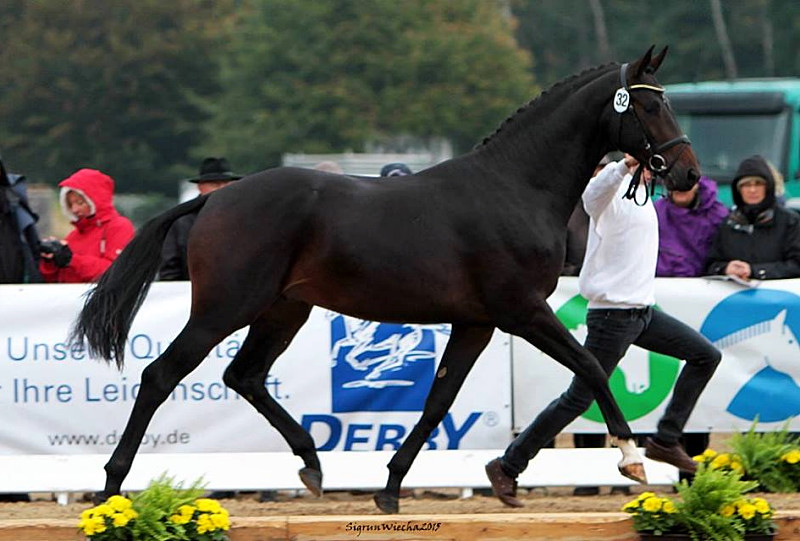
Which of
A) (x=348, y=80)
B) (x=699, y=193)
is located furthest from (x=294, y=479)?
(x=348, y=80)

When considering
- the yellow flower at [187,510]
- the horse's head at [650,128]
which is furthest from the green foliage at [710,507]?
the yellow flower at [187,510]

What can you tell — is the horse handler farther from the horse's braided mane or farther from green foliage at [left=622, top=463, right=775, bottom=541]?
green foliage at [left=622, top=463, right=775, bottom=541]

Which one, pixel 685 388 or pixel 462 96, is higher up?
pixel 462 96

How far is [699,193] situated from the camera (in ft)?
28.9

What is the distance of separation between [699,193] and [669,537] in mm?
3463

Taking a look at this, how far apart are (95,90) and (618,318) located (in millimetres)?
38077

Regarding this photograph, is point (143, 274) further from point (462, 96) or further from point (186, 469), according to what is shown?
point (462, 96)

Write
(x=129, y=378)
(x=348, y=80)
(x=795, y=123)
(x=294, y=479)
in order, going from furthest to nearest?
(x=348, y=80) < (x=795, y=123) < (x=129, y=378) < (x=294, y=479)

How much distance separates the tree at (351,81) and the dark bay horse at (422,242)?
3479 centimetres

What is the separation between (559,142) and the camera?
6.44 meters

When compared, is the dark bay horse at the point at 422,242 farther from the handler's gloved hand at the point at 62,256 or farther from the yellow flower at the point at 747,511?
the handler's gloved hand at the point at 62,256

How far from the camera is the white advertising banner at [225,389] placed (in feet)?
26.9

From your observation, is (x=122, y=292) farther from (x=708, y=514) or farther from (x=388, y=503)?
(x=708, y=514)

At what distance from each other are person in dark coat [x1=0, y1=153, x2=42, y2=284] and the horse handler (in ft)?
11.1
